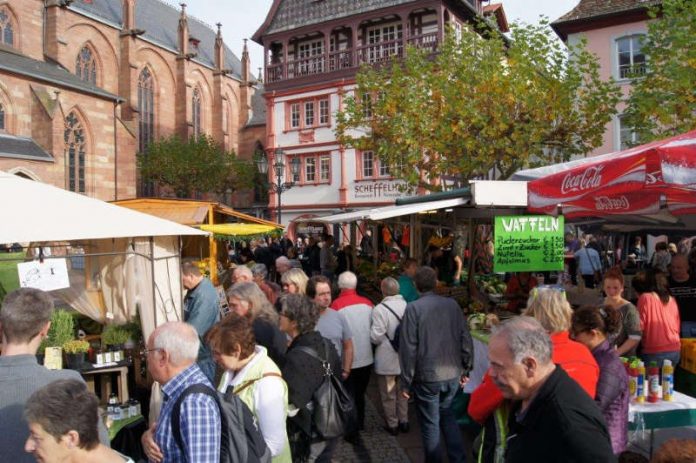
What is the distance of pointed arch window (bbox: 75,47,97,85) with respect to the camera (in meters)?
37.2

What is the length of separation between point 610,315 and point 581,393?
6.56 feet

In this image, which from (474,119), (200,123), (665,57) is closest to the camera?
(665,57)

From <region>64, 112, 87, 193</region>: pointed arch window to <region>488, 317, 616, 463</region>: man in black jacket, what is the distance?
32.9 m

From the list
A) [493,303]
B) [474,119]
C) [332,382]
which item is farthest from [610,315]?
[474,119]

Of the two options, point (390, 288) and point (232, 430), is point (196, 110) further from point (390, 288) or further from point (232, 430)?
point (232, 430)

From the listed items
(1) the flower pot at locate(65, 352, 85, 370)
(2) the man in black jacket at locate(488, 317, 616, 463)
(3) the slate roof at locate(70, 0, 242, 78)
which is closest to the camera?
(2) the man in black jacket at locate(488, 317, 616, 463)

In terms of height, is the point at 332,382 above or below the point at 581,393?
below

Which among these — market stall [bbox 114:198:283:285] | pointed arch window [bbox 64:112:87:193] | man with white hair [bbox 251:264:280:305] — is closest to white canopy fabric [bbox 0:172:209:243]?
man with white hair [bbox 251:264:280:305]

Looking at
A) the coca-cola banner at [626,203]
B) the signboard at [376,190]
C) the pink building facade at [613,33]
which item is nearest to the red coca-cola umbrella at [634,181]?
the coca-cola banner at [626,203]

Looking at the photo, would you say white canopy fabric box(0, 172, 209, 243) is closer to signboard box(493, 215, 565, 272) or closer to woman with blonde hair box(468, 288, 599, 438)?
woman with blonde hair box(468, 288, 599, 438)

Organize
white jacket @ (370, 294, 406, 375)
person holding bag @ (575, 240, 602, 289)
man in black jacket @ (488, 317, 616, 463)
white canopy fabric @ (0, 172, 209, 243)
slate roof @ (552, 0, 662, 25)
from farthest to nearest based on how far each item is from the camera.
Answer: slate roof @ (552, 0, 662, 25)
person holding bag @ (575, 240, 602, 289)
white jacket @ (370, 294, 406, 375)
white canopy fabric @ (0, 172, 209, 243)
man in black jacket @ (488, 317, 616, 463)

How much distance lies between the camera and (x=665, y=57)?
12672 millimetres

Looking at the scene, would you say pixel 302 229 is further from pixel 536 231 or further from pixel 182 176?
pixel 536 231

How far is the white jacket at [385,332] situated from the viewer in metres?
5.82
